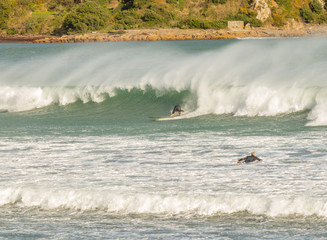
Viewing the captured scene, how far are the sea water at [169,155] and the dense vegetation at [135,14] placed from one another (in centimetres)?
7136

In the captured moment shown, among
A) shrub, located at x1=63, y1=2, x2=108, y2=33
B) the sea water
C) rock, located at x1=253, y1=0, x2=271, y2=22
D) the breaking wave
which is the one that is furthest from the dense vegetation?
the sea water

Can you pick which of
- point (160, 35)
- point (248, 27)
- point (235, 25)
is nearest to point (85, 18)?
point (160, 35)

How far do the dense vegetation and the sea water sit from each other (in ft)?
234

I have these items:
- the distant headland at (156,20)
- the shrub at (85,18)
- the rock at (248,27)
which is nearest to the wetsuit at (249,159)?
the distant headland at (156,20)

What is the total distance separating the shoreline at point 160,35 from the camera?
91.2 m

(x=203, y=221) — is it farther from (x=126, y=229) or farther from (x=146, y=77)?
(x=146, y=77)

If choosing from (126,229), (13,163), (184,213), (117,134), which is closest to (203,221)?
(184,213)

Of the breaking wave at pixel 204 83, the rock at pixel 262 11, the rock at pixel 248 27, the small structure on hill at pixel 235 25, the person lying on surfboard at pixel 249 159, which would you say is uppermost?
the person lying on surfboard at pixel 249 159

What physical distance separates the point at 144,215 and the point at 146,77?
17471 mm

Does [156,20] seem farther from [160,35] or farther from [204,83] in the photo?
[204,83]

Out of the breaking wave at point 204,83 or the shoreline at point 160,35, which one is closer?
the breaking wave at point 204,83

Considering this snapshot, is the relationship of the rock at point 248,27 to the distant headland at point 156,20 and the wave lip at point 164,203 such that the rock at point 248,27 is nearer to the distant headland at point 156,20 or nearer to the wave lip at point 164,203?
the distant headland at point 156,20

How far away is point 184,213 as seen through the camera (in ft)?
37.9

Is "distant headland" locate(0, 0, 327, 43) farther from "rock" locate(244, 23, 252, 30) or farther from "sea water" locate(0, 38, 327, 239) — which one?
"sea water" locate(0, 38, 327, 239)
